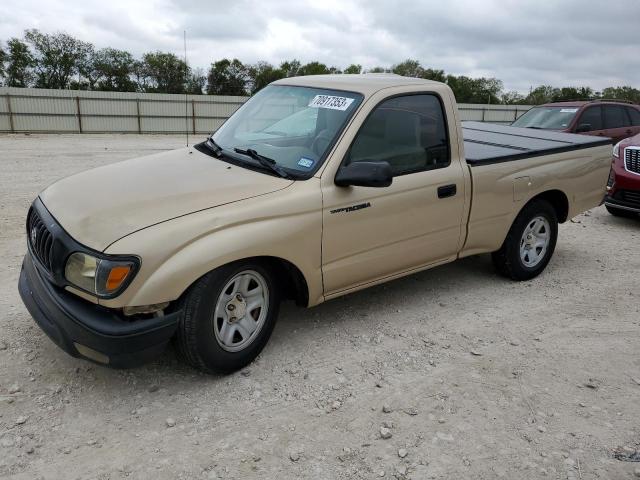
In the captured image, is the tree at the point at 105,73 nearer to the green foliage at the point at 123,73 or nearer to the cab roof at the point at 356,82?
the green foliage at the point at 123,73

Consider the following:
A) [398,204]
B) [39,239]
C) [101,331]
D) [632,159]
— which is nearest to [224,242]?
[101,331]

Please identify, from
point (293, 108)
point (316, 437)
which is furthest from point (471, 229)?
point (316, 437)

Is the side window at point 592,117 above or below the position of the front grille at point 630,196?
above

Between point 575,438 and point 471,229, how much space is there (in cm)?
203

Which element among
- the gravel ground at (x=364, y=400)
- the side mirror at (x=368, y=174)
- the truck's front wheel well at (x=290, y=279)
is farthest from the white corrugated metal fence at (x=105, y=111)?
the side mirror at (x=368, y=174)

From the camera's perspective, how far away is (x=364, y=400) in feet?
11.0

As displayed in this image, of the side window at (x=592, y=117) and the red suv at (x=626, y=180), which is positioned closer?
the red suv at (x=626, y=180)

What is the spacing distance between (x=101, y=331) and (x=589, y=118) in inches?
434

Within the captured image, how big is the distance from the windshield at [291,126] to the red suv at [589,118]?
316 inches

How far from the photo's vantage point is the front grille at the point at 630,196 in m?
7.75

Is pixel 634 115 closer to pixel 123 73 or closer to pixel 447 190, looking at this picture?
pixel 447 190

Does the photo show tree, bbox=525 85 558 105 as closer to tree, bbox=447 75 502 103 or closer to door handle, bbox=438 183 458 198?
tree, bbox=447 75 502 103

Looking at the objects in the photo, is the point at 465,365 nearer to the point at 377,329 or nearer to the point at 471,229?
the point at 377,329

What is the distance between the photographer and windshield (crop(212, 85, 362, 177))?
381 centimetres
